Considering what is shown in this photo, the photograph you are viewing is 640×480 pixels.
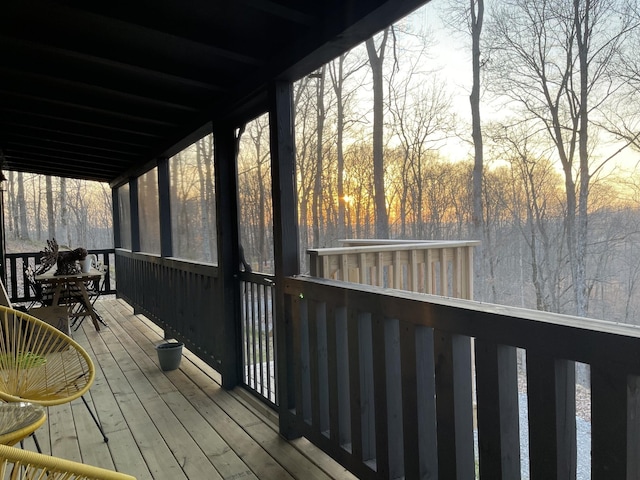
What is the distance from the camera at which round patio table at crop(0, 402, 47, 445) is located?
1.45 meters

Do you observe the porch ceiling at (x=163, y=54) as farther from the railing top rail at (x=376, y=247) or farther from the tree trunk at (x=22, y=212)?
the tree trunk at (x=22, y=212)

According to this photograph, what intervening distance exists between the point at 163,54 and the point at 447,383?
229 cm

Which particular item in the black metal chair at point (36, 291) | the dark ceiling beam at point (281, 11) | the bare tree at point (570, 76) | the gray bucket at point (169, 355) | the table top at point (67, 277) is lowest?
the gray bucket at point (169, 355)

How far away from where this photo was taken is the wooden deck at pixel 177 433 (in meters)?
2.30

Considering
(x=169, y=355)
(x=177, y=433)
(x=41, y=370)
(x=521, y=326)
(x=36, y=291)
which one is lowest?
(x=177, y=433)

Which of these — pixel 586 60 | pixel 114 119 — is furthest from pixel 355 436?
pixel 114 119

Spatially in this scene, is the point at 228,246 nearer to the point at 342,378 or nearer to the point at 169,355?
the point at 169,355

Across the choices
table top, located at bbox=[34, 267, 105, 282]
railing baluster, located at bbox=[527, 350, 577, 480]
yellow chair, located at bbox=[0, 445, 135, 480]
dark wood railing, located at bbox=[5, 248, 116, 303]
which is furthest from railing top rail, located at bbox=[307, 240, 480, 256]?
dark wood railing, located at bbox=[5, 248, 116, 303]

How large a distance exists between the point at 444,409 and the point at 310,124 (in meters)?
1.76

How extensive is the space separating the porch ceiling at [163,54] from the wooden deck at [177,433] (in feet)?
6.48

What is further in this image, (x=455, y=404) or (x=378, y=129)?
(x=378, y=129)

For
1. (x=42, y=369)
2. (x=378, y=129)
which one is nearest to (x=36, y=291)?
(x=42, y=369)

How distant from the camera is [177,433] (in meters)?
2.71

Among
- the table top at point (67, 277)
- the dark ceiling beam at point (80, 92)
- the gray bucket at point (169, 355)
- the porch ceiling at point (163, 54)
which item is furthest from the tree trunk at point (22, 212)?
the gray bucket at point (169, 355)
